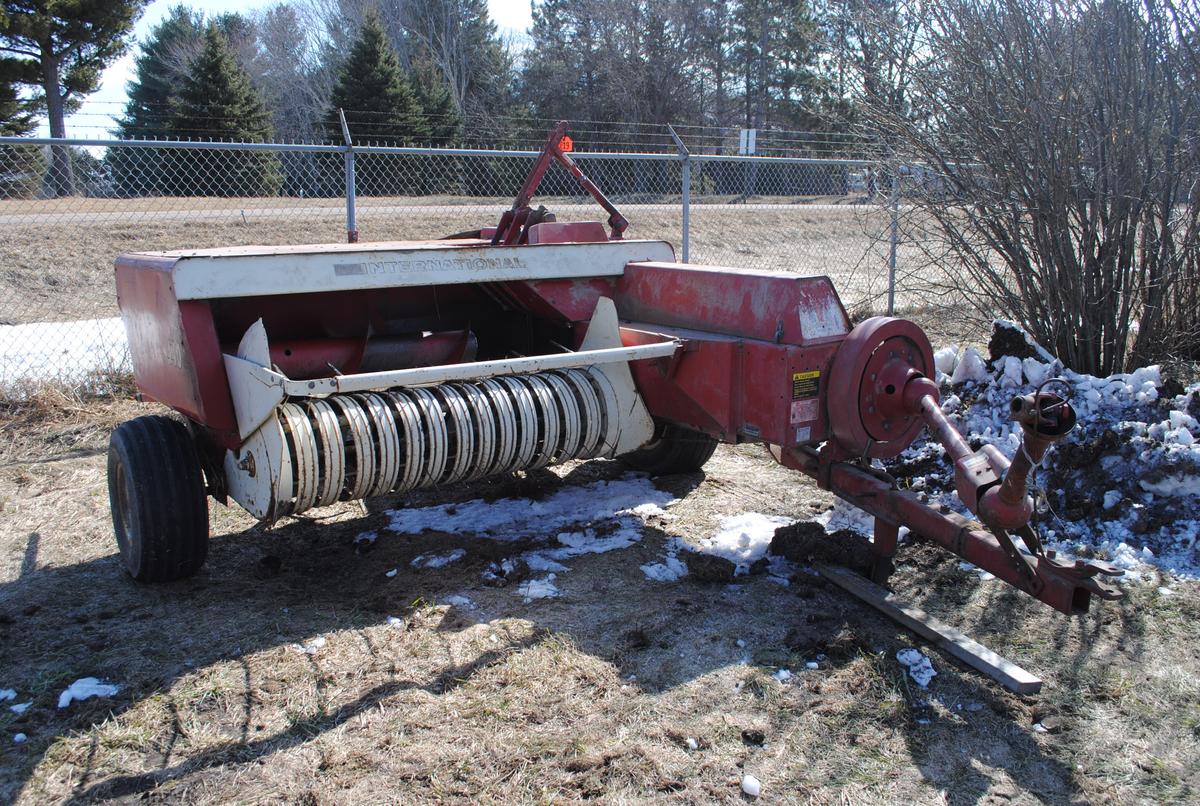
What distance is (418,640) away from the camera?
326 cm

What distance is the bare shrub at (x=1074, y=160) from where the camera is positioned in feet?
16.9

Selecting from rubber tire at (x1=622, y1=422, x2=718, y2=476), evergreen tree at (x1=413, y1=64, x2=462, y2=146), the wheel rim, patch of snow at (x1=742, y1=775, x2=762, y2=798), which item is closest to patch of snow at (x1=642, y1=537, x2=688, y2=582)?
rubber tire at (x1=622, y1=422, x2=718, y2=476)

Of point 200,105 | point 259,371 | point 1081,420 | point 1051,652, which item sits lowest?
point 1051,652

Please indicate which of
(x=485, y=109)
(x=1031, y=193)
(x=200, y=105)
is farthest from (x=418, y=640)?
(x=485, y=109)

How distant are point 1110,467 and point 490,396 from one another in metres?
→ 2.71

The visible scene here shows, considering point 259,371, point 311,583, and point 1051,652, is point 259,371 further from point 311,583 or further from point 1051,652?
point 1051,652

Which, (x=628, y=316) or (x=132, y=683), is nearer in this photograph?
(x=132, y=683)

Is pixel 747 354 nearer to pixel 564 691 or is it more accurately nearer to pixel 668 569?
pixel 668 569

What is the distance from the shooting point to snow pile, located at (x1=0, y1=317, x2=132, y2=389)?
6676 mm

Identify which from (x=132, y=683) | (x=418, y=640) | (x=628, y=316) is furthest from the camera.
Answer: (x=628, y=316)

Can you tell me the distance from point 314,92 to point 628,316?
32326 mm

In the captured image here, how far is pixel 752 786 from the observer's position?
8.16 ft

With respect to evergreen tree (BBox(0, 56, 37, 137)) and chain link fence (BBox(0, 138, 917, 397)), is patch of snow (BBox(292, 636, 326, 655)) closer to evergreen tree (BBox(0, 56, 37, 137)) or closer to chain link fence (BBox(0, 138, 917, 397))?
chain link fence (BBox(0, 138, 917, 397))

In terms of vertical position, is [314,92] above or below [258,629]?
above
